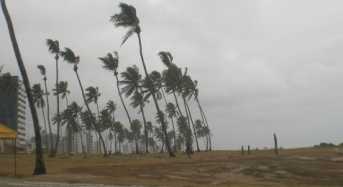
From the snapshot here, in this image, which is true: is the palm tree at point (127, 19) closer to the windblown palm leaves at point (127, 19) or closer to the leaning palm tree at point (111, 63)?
the windblown palm leaves at point (127, 19)

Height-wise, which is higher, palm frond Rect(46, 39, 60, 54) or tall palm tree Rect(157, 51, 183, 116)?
palm frond Rect(46, 39, 60, 54)

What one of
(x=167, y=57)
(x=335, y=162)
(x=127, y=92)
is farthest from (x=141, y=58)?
(x=335, y=162)

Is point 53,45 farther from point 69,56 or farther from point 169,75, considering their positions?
point 169,75

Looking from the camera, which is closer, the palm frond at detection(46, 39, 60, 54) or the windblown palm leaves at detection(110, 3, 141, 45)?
the windblown palm leaves at detection(110, 3, 141, 45)

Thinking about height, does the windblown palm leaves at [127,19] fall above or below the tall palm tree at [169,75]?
above

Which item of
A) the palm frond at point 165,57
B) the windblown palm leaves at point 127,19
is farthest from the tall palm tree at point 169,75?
the windblown palm leaves at point 127,19

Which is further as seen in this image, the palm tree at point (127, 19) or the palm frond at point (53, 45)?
the palm frond at point (53, 45)

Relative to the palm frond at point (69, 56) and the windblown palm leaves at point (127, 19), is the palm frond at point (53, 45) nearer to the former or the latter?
the palm frond at point (69, 56)

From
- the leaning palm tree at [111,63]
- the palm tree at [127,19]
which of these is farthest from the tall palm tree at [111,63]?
the palm tree at [127,19]

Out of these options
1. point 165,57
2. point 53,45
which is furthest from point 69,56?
point 165,57

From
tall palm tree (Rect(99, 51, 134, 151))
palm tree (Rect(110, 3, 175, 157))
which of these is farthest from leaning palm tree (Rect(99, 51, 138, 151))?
palm tree (Rect(110, 3, 175, 157))

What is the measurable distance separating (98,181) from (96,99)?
54.0 meters

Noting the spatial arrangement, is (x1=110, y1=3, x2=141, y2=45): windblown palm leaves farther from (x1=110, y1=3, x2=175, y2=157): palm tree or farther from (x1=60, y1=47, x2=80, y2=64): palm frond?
(x1=60, y1=47, x2=80, y2=64): palm frond

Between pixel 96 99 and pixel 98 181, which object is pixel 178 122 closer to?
pixel 96 99
